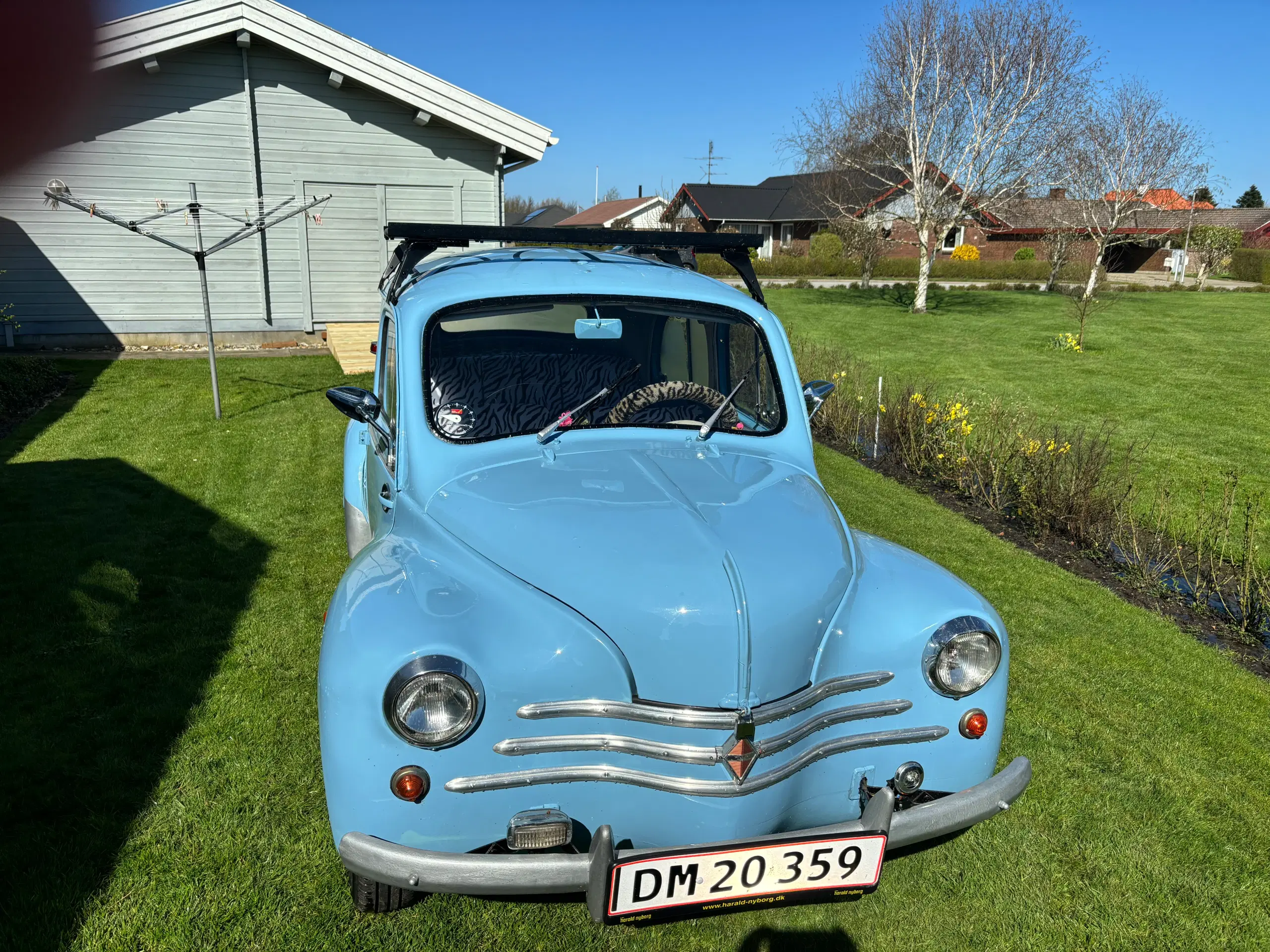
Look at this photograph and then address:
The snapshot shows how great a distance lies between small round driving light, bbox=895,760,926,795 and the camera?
3051 mm

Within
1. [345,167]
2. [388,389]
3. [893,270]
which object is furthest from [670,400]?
[893,270]

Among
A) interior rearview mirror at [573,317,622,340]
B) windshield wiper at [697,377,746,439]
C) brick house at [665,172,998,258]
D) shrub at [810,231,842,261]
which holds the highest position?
brick house at [665,172,998,258]

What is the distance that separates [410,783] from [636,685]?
72 centimetres

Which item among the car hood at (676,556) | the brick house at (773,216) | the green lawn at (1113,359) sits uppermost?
the brick house at (773,216)

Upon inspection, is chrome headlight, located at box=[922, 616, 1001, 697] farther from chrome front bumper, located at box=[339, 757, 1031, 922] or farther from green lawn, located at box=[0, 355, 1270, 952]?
green lawn, located at box=[0, 355, 1270, 952]

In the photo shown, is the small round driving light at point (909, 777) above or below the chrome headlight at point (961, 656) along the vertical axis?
below

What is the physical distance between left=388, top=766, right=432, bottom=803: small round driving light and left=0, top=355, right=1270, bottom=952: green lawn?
29.1 inches

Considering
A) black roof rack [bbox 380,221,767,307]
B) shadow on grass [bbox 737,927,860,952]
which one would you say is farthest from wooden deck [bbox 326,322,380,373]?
shadow on grass [bbox 737,927,860,952]

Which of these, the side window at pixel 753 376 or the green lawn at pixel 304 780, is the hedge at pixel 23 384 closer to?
the green lawn at pixel 304 780

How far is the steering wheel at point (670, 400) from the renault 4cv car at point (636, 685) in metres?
0.23

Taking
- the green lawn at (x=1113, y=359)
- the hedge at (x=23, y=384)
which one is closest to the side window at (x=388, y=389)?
the hedge at (x=23, y=384)

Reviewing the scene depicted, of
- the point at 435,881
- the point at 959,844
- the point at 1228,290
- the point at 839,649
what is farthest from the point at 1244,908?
the point at 1228,290

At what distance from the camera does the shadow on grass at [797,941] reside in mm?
3094

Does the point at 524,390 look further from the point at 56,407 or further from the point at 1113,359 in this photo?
the point at 1113,359
